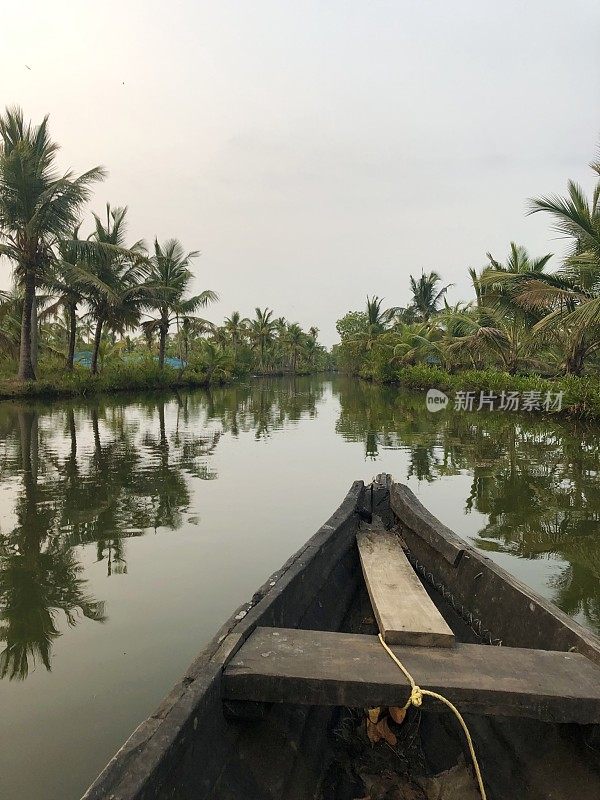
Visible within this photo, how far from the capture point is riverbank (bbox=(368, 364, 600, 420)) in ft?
48.9

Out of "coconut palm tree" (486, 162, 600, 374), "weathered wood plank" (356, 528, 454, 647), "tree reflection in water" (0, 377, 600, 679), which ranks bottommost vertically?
"tree reflection in water" (0, 377, 600, 679)

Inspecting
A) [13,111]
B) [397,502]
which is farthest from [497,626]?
[13,111]

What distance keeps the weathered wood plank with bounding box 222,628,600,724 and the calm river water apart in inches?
42.2

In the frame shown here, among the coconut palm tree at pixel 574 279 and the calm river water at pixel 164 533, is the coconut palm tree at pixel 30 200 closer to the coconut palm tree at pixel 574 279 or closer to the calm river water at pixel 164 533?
the calm river water at pixel 164 533

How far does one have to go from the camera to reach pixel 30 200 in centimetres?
1866

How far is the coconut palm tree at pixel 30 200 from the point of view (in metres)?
18.3

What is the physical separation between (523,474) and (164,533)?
613 centimetres

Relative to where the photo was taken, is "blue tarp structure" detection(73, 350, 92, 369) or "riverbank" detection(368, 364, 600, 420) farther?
"blue tarp structure" detection(73, 350, 92, 369)

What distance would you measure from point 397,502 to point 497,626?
2120 mm

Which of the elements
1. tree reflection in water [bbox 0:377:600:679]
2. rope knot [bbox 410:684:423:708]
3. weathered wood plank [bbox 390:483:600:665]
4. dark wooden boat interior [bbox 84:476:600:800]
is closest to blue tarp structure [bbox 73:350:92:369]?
tree reflection in water [bbox 0:377:600:679]

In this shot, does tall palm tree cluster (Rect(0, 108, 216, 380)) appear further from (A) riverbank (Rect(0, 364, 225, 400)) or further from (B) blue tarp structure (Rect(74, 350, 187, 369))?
(B) blue tarp structure (Rect(74, 350, 187, 369))

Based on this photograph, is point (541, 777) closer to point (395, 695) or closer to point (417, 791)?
point (417, 791)

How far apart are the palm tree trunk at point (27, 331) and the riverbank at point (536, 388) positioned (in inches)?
687

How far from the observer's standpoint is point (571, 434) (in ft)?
44.2
